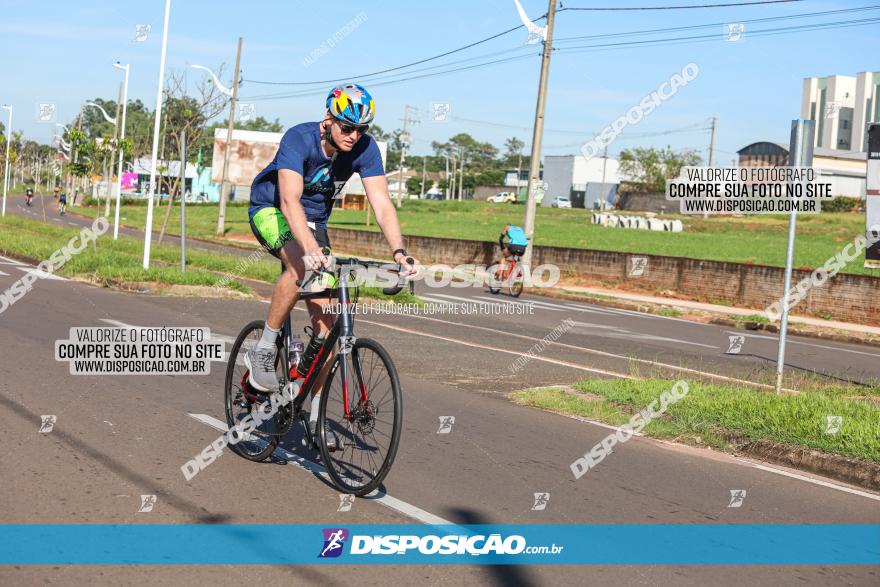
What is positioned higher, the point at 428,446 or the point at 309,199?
the point at 309,199

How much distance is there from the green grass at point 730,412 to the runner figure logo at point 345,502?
341cm

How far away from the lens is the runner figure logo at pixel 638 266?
95.8ft

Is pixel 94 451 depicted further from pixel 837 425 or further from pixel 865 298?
pixel 865 298

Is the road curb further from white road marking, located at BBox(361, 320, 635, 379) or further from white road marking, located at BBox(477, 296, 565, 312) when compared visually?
white road marking, located at BBox(477, 296, 565, 312)

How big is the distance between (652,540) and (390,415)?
5.03 feet

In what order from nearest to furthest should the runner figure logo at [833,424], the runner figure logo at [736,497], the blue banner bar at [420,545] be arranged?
the blue banner bar at [420,545]
the runner figure logo at [736,497]
the runner figure logo at [833,424]

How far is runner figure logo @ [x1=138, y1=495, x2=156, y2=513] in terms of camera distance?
4943 millimetres

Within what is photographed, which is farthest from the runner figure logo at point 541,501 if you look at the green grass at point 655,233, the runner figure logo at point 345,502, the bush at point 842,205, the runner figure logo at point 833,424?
the bush at point 842,205

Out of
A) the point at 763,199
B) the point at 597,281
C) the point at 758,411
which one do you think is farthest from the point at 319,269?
the point at 597,281

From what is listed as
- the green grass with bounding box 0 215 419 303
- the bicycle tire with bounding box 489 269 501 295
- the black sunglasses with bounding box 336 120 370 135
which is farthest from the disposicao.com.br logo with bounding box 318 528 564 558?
the bicycle tire with bounding box 489 269 501 295

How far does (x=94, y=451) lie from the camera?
20.0 ft

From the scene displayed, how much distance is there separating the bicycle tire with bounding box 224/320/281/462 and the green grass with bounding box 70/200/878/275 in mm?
29583

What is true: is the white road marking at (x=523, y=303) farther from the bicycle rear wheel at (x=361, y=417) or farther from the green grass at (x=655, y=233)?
the bicycle rear wheel at (x=361, y=417)

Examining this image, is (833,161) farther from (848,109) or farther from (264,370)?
(264,370)
